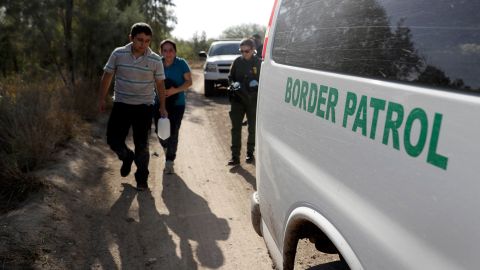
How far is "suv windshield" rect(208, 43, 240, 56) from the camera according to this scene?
50.6 feet

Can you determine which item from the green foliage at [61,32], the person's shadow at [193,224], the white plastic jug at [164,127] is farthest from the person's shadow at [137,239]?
the green foliage at [61,32]

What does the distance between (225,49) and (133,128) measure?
10611 millimetres

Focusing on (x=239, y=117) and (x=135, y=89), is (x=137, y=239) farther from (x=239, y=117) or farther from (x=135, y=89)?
(x=239, y=117)

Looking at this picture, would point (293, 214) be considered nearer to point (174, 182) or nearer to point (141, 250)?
point (141, 250)

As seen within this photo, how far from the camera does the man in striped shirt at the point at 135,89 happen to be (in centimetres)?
501

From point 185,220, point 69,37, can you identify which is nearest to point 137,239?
point 185,220

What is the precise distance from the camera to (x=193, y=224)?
4.63 m

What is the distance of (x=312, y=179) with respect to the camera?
2004 millimetres

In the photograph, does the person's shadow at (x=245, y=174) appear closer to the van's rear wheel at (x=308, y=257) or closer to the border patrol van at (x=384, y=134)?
the van's rear wheel at (x=308, y=257)

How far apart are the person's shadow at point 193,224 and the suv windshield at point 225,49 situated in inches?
399

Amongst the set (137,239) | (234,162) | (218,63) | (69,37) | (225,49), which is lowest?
(137,239)

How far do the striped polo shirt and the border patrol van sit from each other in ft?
9.59

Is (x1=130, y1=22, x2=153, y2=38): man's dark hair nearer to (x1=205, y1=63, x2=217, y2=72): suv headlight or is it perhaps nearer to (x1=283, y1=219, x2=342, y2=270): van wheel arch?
(x1=283, y1=219, x2=342, y2=270): van wheel arch

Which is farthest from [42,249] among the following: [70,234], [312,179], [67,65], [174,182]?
[67,65]
